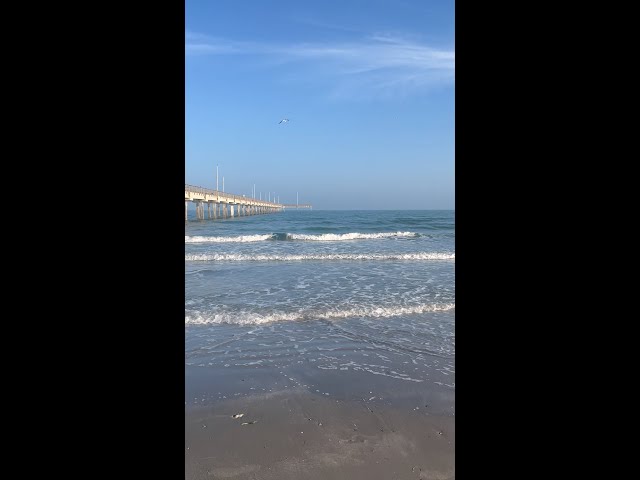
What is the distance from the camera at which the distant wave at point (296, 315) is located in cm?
693

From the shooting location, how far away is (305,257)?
51.4 ft

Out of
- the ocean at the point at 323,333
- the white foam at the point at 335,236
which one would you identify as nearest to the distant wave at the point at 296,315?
the ocean at the point at 323,333

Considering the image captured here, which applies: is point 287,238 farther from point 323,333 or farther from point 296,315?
point 323,333

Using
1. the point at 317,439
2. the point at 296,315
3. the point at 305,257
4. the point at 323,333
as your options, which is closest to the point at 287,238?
the point at 305,257

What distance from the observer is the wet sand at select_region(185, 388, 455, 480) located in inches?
110

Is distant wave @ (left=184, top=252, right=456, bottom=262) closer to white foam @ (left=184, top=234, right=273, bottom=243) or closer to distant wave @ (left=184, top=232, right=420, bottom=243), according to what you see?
white foam @ (left=184, top=234, right=273, bottom=243)

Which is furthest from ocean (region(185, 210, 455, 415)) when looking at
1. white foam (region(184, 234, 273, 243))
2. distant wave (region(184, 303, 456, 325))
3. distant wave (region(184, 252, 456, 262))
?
white foam (region(184, 234, 273, 243))

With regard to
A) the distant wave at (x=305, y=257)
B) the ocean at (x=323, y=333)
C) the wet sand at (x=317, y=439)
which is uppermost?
the distant wave at (x=305, y=257)

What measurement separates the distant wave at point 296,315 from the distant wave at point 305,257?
7.71 meters

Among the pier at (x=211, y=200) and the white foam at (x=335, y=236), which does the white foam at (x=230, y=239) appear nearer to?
the white foam at (x=335, y=236)
